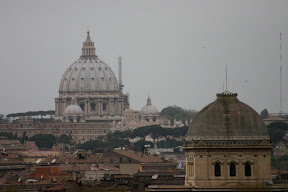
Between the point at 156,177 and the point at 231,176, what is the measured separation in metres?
17.5

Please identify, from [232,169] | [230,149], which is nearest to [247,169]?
[232,169]

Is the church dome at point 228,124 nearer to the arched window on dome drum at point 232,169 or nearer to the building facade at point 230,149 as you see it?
the building facade at point 230,149

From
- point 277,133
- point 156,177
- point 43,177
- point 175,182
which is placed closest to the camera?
point 175,182

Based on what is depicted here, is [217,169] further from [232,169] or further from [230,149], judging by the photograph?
[230,149]

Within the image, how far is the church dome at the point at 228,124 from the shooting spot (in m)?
45.6

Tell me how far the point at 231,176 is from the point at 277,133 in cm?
10002

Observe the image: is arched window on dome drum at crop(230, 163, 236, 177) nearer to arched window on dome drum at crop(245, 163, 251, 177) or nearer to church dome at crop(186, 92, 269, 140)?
arched window on dome drum at crop(245, 163, 251, 177)

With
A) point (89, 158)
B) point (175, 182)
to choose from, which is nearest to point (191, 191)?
point (175, 182)

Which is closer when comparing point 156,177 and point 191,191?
point 191,191

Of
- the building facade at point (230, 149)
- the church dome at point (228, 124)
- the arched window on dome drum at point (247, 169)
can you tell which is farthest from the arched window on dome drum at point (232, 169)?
the church dome at point (228, 124)

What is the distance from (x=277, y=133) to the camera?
145375 millimetres

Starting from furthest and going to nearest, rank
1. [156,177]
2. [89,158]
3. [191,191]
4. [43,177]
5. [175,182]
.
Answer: [89,158]
[43,177]
[156,177]
[175,182]
[191,191]

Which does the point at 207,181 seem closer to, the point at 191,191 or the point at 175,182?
the point at 191,191

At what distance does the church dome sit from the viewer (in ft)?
150
